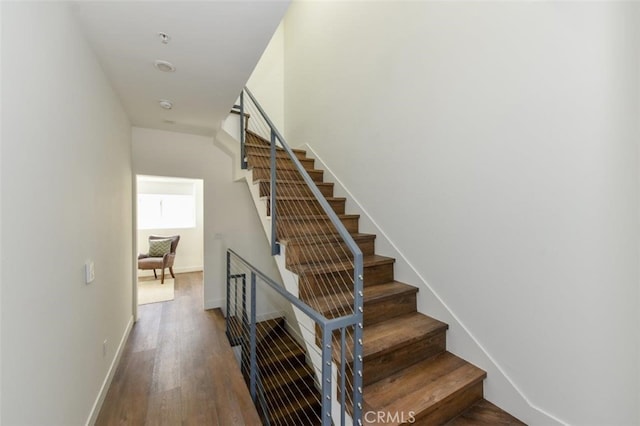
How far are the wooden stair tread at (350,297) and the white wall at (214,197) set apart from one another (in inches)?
102

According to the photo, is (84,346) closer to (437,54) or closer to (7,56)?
(7,56)

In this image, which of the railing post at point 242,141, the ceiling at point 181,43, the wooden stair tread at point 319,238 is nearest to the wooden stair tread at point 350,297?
the wooden stair tread at point 319,238

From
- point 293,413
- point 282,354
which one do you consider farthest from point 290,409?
point 282,354

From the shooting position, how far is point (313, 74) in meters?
3.71


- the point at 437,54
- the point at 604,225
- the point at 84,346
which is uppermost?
the point at 437,54

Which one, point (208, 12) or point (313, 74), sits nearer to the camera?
point (208, 12)

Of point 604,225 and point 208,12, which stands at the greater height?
point 208,12

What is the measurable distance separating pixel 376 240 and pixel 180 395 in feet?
6.89

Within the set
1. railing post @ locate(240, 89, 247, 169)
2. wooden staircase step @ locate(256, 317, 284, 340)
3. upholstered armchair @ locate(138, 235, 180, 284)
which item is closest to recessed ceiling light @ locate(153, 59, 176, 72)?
railing post @ locate(240, 89, 247, 169)

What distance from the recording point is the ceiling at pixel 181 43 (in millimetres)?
1504

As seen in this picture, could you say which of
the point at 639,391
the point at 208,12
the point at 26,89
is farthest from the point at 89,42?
the point at 639,391

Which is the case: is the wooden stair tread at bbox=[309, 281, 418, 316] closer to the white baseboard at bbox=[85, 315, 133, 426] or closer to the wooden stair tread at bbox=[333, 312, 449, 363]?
the wooden stair tread at bbox=[333, 312, 449, 363]

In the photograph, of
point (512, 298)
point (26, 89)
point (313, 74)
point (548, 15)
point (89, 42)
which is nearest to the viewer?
point (26, 89)

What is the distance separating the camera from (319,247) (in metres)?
2.40
